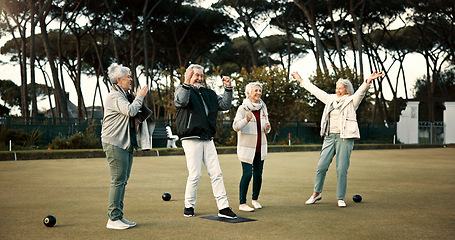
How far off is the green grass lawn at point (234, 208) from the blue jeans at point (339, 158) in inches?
10.4

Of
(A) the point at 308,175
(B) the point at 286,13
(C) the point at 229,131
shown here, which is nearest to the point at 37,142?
(C) the point at 229,131

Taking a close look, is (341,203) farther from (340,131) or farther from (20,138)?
(20,138)

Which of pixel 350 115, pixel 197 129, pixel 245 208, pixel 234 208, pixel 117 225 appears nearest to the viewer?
pixel 117 225

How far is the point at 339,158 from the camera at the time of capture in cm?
705

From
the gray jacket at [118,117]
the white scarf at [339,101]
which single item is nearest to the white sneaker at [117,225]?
the gray jacket at [118,117]

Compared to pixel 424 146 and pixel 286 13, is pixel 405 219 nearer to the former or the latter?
pixel 424 146

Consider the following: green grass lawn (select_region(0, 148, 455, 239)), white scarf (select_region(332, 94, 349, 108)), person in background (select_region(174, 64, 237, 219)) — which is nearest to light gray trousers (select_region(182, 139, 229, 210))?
person in background (select_region(174, 64, 237, 219))

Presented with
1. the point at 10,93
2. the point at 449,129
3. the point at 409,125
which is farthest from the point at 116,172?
the point at 10,93

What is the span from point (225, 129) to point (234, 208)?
19409 millimetres

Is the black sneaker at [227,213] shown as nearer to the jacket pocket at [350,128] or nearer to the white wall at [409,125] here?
the jacket pocket at [350,128]

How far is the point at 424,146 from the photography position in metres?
27.9

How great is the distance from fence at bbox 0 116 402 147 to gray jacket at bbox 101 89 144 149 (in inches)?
627

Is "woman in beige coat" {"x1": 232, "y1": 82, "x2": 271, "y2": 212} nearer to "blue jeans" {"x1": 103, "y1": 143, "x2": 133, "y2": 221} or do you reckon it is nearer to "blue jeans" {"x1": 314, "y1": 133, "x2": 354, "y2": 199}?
"blue jeans" {"x1": 314, "y1": 133, "x2": 354, "y2": 199}

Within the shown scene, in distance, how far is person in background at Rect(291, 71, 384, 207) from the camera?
273 inches
